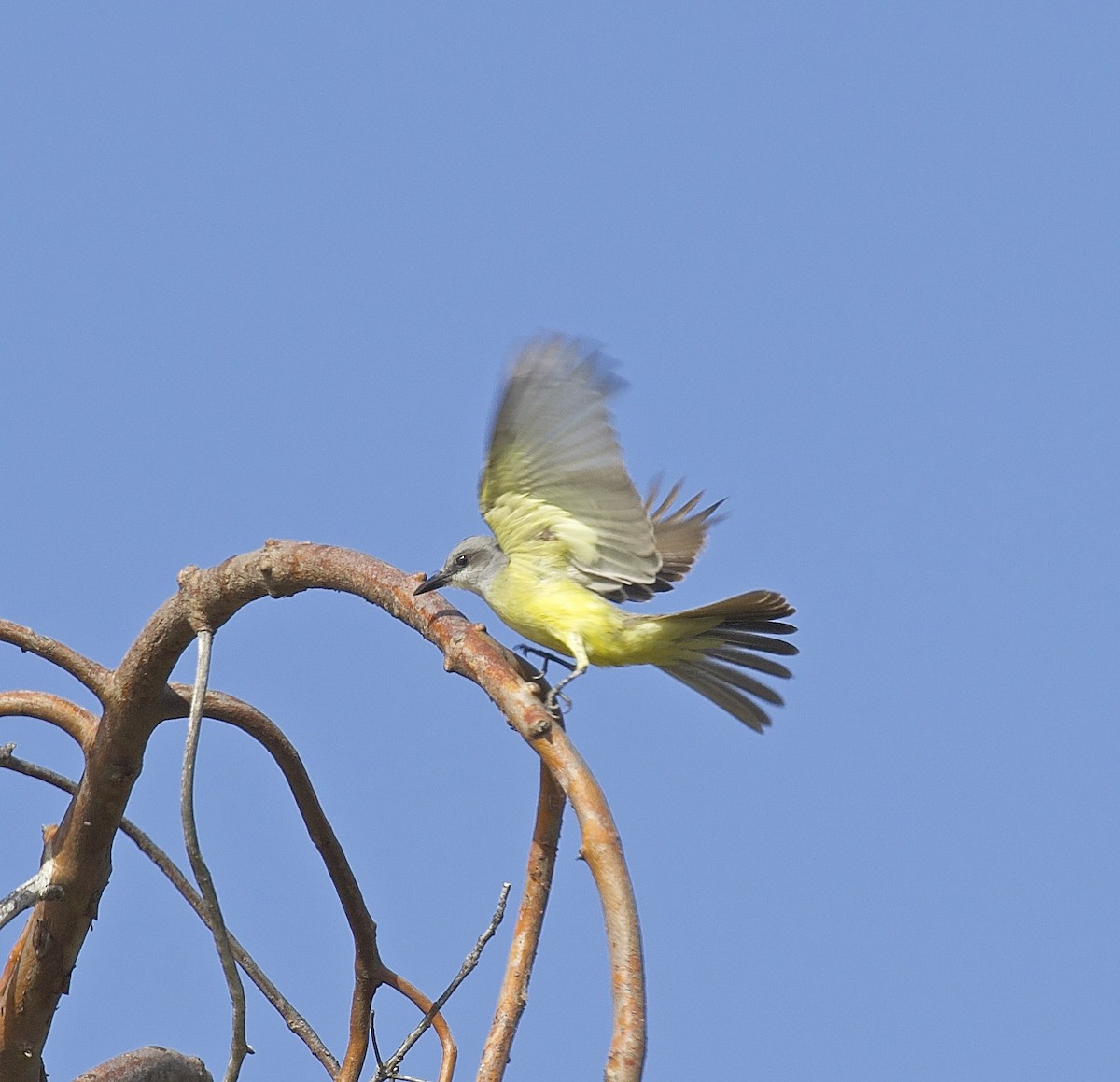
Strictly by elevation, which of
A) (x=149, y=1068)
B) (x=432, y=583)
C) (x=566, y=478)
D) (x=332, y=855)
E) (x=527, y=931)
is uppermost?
(x=566, y=478)

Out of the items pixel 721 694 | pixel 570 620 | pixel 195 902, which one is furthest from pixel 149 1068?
pixel 721 694

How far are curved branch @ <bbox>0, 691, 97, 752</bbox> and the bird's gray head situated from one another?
4.80 ft

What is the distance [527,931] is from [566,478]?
1.70 metres

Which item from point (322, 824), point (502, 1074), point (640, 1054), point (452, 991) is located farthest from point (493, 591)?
point (640, 1054)

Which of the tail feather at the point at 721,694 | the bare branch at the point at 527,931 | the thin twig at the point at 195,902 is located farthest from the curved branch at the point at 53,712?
the tail feather at the point at 721,694

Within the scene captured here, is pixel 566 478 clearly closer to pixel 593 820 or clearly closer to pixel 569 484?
pixel 569 484

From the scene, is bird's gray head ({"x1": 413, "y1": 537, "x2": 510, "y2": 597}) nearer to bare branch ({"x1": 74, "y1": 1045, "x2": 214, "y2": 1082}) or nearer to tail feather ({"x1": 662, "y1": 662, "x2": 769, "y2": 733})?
tail feather ({"x1": 662, "y1": 662, "x2": 769, "y2": 733})

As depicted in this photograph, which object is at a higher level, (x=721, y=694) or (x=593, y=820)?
(x=721, y=694)

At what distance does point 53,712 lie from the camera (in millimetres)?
4180

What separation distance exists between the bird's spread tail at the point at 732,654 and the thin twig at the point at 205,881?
68.1 inches

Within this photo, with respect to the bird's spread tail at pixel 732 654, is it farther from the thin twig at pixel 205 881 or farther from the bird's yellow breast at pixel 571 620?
the thin twig at pixel 205 881

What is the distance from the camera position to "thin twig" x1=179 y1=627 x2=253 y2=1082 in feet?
11.3

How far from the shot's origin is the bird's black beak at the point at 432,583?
363 centimetres

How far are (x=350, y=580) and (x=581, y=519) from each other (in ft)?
4.76
